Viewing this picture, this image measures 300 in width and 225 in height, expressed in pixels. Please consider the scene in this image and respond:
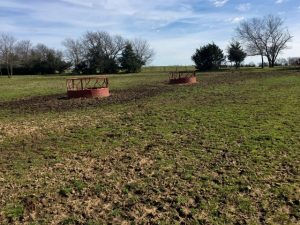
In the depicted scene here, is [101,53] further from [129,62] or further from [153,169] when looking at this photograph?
[153,169]

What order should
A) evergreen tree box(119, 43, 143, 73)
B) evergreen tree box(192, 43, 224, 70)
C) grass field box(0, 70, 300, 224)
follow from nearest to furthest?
grass field box(0, 70, 300, 224) < evergreen tree box(192, 43, 224, 70) < evergreen tree box(119, 43, 143, 73)

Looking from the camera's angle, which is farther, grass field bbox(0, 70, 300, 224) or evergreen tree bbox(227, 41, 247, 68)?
evergreen tree bbox(227, 41, 247, 68)

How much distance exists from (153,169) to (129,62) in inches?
2496

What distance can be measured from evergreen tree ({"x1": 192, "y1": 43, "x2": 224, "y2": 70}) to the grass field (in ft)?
182

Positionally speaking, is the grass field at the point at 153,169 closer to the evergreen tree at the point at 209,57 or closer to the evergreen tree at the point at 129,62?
the evergreen tree at the point at 209,57

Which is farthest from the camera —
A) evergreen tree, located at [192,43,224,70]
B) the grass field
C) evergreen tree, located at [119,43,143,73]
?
evergreen tree, located at [119,43,143,73]

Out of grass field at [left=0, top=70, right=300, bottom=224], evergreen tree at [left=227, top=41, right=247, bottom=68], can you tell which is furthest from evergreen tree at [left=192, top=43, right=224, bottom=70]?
grass field at [left=0, top=70, right=300, bottom=224]

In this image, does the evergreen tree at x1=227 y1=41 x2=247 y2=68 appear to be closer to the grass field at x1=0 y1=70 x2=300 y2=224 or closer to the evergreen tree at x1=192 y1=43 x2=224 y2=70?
the evergreen tree at x1=192 y1=43 x2=224 y2=70

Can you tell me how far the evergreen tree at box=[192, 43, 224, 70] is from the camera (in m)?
66.1

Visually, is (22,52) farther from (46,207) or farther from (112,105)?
(46,207)

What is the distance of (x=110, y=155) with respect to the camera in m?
7.51

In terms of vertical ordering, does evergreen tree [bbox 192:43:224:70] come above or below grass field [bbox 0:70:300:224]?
above

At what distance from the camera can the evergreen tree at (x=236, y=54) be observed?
6819 cm

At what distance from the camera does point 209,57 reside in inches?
2601
